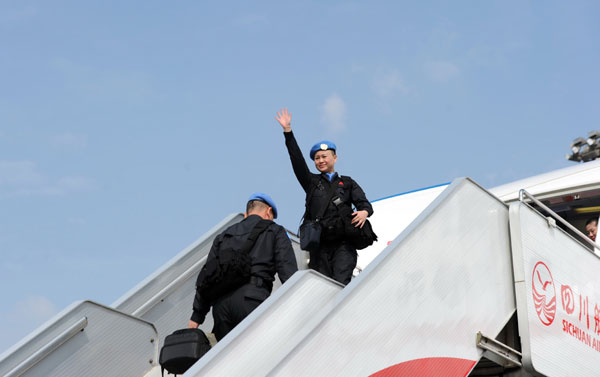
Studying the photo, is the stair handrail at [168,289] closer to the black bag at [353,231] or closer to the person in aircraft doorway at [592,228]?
the black bag at [353,231]

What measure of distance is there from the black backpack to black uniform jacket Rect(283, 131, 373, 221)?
93 centimetres

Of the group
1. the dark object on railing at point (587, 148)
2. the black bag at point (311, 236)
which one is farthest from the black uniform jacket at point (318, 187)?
the dark object on railing at point (587, 148)

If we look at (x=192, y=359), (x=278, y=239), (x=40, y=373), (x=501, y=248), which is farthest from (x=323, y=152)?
(x=40, y=373)

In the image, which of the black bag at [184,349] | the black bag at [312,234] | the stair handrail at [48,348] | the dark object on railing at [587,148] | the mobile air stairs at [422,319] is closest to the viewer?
the mobile air stairs at [422,319]

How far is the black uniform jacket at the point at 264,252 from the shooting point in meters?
5.04

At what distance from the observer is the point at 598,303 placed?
19.0 feet

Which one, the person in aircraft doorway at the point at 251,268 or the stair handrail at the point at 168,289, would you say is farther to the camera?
the stair handrail at the point at 168,289

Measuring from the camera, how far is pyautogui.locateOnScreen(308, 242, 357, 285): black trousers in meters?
5.70

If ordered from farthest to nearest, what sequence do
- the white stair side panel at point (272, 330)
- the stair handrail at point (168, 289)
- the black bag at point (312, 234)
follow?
1. the stair handrail at point (168, 289)
2. the black bag at point (312, 234)
3. the white stair side panel at point (272, 330)

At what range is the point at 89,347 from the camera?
5.56 m

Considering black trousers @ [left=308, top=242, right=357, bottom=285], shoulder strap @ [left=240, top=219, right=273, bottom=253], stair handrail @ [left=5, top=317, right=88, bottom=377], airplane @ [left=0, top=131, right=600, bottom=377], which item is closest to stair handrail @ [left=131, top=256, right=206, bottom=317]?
airplane @ [left=0, top=131, right=600, bottom=377]

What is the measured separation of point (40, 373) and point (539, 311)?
3.27m

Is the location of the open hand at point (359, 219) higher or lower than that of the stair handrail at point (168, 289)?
higher

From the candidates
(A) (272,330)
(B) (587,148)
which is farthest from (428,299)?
(B) (587,148)
